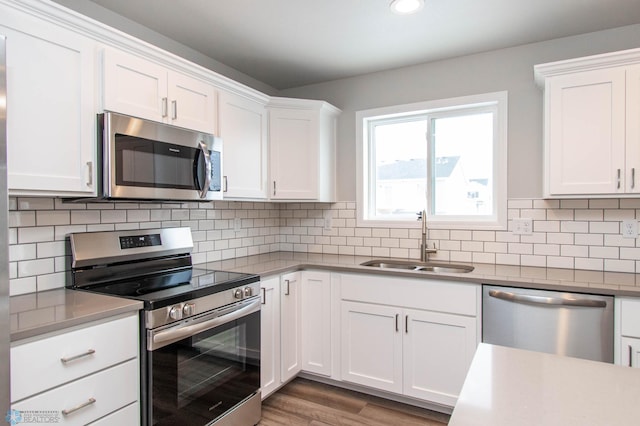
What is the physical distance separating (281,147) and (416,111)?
3.62ft

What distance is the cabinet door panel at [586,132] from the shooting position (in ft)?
7.04

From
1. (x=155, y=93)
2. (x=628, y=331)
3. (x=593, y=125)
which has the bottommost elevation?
(x=628, y=331)

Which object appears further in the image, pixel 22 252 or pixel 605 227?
pixel 605 227

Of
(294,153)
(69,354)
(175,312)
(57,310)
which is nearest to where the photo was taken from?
(69,354)

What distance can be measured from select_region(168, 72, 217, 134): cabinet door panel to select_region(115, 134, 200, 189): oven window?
190 mm

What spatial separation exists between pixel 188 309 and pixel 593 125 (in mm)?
2417

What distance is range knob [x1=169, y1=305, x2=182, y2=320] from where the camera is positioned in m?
1.71

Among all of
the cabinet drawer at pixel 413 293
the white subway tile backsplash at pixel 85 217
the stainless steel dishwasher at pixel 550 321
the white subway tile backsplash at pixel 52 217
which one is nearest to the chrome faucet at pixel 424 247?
the cabinet drawer at pixel 413 293

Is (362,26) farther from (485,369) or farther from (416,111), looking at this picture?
(485,369)

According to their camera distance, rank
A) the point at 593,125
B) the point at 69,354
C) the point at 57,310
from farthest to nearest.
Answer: the point at 593,125, the point at 57,310, the point at 69,354

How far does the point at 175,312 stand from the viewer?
1730mm

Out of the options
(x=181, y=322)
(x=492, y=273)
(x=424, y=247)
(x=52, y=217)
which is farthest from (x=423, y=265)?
(x=52, y=217)

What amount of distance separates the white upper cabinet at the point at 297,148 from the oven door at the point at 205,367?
1.08 m

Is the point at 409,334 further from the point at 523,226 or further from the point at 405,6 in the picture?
A: the point at 405,6
